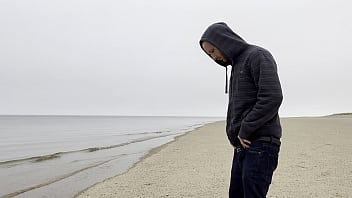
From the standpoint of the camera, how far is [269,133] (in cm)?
217

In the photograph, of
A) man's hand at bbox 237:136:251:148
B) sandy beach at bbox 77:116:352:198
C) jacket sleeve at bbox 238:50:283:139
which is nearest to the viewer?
jacket sleeve at bbox 238:50:283:139

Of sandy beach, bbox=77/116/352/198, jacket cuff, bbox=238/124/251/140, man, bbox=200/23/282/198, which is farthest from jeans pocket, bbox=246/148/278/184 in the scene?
sandy beach, bbox=77/116/352/198

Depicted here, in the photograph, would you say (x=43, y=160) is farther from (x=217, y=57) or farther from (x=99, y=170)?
(x=217, y=57)

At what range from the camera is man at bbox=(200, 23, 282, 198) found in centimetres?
209

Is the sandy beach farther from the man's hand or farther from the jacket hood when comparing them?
the jacket hood

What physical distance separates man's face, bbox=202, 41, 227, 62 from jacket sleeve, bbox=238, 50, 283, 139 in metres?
0.32

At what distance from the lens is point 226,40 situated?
2.33 metres

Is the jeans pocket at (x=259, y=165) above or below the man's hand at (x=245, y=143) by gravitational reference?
below

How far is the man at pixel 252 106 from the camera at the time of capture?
209cm

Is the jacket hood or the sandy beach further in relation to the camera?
the sandy beach

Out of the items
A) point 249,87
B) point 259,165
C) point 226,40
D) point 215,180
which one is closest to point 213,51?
point 226,40

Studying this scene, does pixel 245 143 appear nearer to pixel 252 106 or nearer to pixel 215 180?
pixel 252 106

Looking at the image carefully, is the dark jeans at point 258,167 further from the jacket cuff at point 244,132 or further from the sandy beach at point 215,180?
the sandy beach at point 215,180

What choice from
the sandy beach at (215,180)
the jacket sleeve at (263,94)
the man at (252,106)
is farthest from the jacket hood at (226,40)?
the sandy beach at (215,180)
